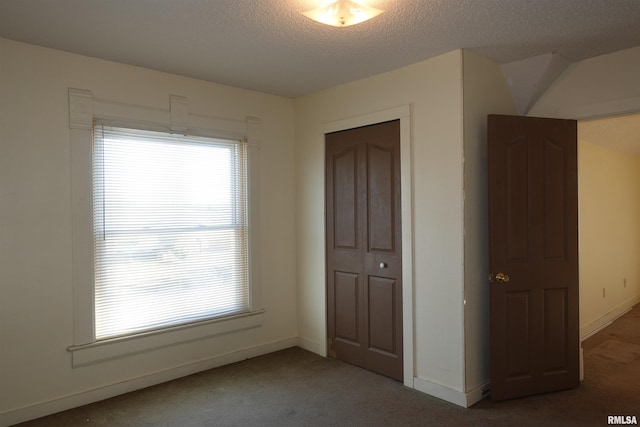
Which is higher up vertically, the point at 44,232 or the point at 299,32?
the point at 299,32

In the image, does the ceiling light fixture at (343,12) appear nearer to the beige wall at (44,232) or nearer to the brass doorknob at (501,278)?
the beige wall at (44,232)

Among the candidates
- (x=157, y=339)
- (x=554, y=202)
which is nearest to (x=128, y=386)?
(x=157, y=339)

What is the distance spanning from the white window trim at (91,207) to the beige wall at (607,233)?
3.86m

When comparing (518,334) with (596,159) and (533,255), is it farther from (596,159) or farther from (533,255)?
(596,159)

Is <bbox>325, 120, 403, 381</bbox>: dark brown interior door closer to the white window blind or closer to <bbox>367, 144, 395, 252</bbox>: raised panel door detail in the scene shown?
<bbox>367, 144, 395, 252</bbox>: raised panel door detail

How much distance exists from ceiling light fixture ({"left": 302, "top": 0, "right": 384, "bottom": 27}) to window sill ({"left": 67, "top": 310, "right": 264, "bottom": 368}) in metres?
2.74

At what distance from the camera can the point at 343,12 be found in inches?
86.4

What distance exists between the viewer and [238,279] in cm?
403

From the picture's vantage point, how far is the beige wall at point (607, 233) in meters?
4.67

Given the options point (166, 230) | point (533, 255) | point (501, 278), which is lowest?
point (501, 278)

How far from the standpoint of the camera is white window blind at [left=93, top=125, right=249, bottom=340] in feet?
10.7

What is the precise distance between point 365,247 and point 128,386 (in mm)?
2262

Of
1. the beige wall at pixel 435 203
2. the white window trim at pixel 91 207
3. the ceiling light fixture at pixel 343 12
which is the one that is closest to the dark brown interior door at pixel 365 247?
the beige wall at pixel 435 203

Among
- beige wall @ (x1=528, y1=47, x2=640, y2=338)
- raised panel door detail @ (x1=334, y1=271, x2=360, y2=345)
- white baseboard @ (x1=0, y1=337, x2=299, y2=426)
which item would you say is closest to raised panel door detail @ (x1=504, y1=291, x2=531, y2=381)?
raised panel door detail @ (x1=334, y1=271, x2=360, y2=345)
